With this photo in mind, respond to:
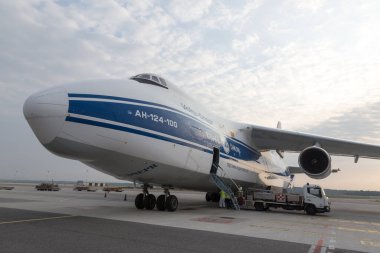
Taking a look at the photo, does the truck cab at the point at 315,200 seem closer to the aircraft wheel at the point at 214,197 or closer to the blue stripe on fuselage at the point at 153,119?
the blue stripe on fuselage at the point at 153,119

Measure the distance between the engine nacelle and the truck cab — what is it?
65 centimetres

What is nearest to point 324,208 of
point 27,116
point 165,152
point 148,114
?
point 165,152

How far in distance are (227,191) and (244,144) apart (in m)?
3.83

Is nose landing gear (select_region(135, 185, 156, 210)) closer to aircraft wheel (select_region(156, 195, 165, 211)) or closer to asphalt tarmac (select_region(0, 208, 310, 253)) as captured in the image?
aircraft wheel (select_region(156, 195, 165, 211))

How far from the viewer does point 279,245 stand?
764 centimetres

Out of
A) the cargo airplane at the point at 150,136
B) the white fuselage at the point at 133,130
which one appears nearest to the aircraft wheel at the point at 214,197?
the cargo airplane at the point at 150,136

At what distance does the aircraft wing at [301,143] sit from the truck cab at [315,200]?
2.92m

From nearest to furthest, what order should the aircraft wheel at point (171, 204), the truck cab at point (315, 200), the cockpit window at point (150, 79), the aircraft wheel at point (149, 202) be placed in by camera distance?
the cockpit window at point (150, 79) < the aircraft wheel at point (171, 204) < the aircraft wheel at point (149, 202) < the truck cab at point (315, 200)

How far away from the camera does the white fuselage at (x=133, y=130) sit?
32.2 feet

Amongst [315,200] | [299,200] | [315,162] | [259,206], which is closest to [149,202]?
[259,206]

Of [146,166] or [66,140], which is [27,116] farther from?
[146,166]

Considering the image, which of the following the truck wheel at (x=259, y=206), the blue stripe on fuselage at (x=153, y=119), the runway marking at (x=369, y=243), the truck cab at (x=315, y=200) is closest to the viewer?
the runway marking at (x=369, y=243)

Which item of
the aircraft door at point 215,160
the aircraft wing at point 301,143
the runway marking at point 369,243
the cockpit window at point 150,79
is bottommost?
the runway marking at point 369,243

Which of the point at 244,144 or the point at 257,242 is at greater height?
the point at 244,144
